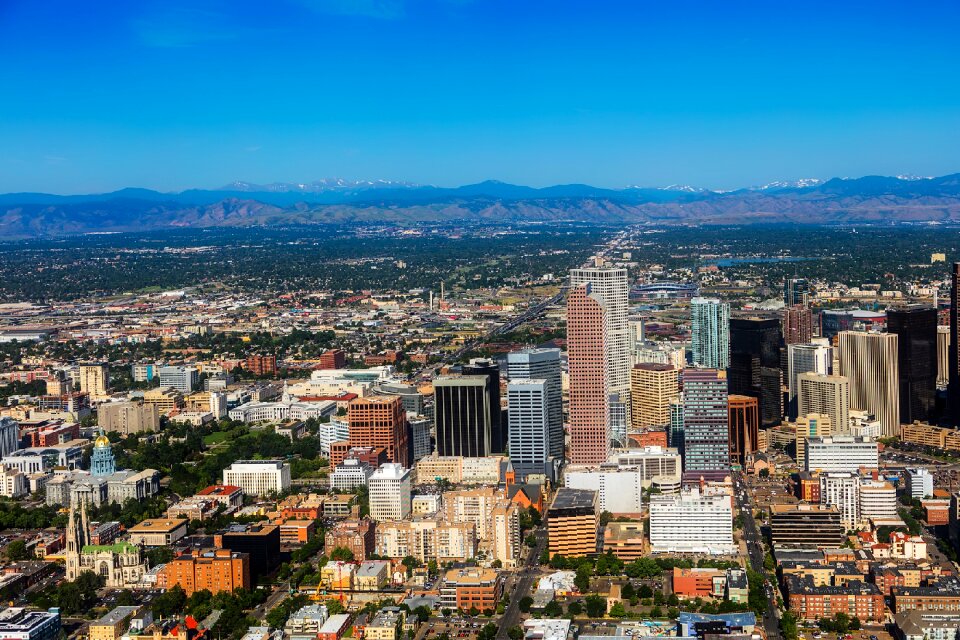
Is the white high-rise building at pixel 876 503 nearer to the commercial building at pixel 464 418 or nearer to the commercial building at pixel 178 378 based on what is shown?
the commercial building at pixel 464 418

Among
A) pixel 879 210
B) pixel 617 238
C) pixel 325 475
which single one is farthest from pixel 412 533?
pixel 879 210

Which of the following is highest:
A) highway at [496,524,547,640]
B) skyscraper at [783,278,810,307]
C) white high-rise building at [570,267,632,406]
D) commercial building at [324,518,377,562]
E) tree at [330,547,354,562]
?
white high-rise building at [570,267,632,406]

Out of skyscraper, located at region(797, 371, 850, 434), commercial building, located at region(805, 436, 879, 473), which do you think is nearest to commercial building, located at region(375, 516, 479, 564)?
commercial building, located at region(805, 436, 879, 473)

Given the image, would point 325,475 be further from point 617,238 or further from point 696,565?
point 617,238

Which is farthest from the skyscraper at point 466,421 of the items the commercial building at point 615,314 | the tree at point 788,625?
the tree at point 788,625

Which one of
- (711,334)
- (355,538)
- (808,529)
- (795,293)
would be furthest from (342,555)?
(795,293)

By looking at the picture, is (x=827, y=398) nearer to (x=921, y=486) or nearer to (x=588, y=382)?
(x=921, y=486)

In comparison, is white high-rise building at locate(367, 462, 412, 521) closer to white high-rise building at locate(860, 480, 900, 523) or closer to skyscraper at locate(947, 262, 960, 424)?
white high-rise building at locate(860, 480, 900, 523)
